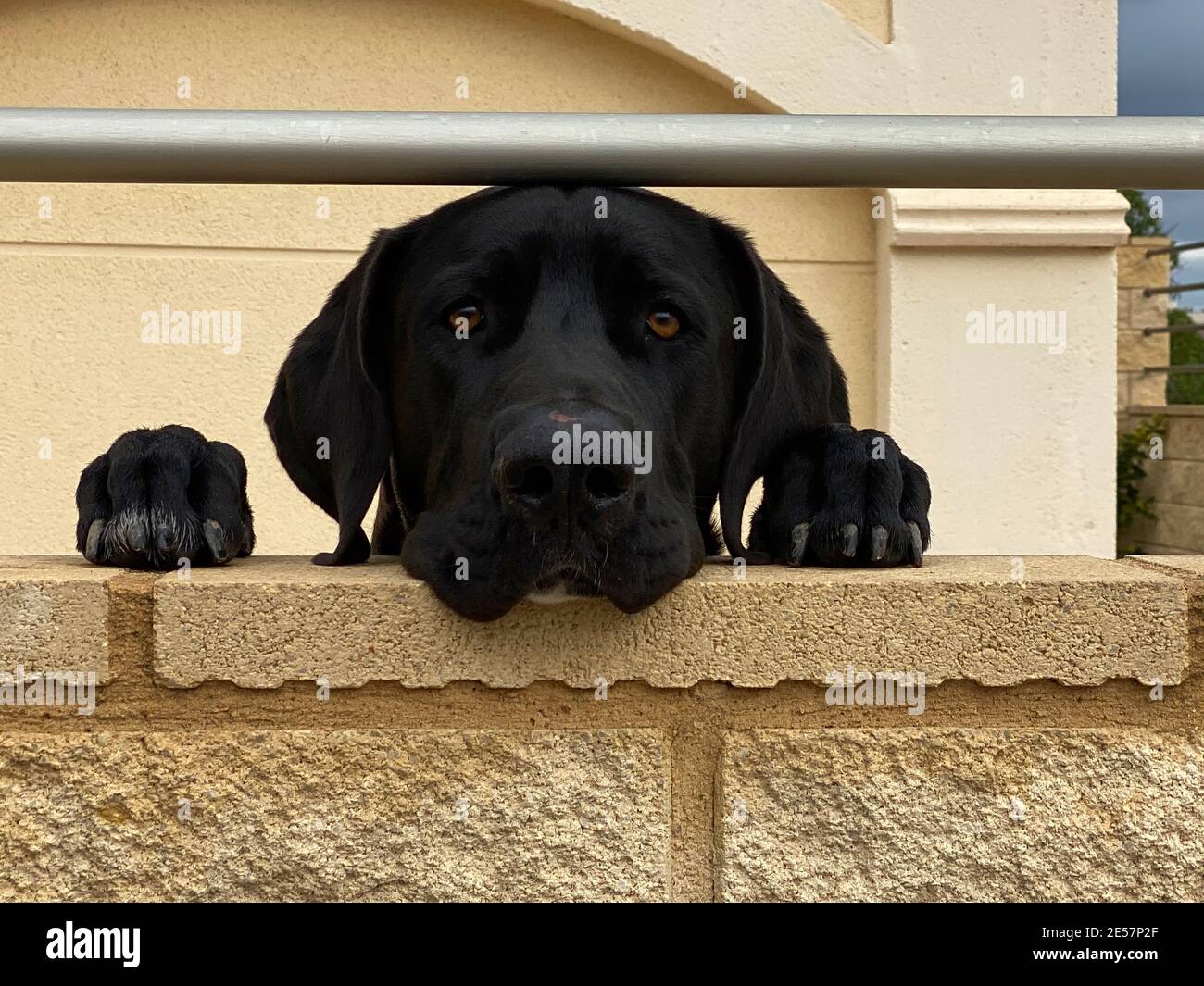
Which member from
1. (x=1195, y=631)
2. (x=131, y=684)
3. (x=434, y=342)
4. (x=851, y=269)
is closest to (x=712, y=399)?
(x=434, y=342)

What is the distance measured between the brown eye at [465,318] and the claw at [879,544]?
0.99 metres

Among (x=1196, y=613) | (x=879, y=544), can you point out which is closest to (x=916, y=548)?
(x=879, y=544)

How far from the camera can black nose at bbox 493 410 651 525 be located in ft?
6.18

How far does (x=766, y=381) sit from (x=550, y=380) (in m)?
0.76

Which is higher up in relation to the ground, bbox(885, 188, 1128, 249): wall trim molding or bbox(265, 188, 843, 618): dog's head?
bbox(885, 188, 1128, 249): wall trim molding

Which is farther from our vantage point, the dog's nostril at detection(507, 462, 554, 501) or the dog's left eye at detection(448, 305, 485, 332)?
the dog's left eye at detection(448, 305, 485, 332)

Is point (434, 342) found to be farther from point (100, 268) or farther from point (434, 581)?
point (100, 268)

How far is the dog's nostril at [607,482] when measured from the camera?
75.5 inches

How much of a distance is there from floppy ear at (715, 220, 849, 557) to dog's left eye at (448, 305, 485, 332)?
25.1 inches

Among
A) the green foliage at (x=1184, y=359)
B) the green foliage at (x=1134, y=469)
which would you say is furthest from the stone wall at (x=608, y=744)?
the green foliage at (x=1184, y=359)

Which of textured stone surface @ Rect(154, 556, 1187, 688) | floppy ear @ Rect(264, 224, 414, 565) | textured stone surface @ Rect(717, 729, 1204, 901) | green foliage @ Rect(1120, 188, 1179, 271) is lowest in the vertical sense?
textured stone surface @ Rect(717, 729, 1204, 901)

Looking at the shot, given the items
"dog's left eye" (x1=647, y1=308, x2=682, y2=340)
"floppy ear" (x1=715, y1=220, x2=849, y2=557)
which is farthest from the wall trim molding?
"dog's left eye" (x1=647, y1=308, x2=682, y2=340)

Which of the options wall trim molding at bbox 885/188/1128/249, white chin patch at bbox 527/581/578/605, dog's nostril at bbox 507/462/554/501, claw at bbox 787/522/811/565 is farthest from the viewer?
wall trim molding at bbox 885/188/1128/249

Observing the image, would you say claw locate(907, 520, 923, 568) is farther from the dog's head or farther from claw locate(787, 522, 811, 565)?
the dog's head
